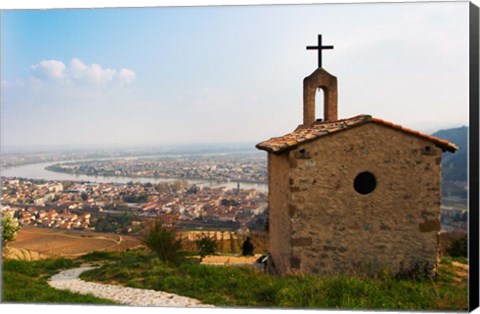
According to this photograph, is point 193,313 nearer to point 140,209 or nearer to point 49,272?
point 49,272

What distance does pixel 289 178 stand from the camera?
25.3ft

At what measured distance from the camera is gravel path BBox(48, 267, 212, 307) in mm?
7137

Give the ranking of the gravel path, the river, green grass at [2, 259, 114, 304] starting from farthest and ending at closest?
the river < green grass at [2, 259, 114, 304] < the gravel path

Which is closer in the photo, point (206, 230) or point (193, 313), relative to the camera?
point (193, 313)

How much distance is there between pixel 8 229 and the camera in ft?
32.5

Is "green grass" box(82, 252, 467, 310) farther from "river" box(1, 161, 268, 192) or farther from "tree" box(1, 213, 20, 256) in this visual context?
"river" box(1, 161, 268, 192)

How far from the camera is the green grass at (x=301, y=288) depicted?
6652 mm

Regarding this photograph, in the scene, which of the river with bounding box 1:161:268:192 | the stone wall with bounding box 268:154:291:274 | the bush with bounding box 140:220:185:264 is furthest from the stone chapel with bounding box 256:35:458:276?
the river with bounding box 1:161:268:192

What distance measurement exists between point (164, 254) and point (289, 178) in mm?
3584

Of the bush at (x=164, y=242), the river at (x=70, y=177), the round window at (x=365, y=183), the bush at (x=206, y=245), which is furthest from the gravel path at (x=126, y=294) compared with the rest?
the bush at (x=206, y=245)

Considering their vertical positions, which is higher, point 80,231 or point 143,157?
point 143,157

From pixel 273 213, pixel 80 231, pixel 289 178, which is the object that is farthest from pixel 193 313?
pixel 80 231

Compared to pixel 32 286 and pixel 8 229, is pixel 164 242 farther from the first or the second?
pixel 8 229

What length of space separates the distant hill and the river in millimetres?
4068
